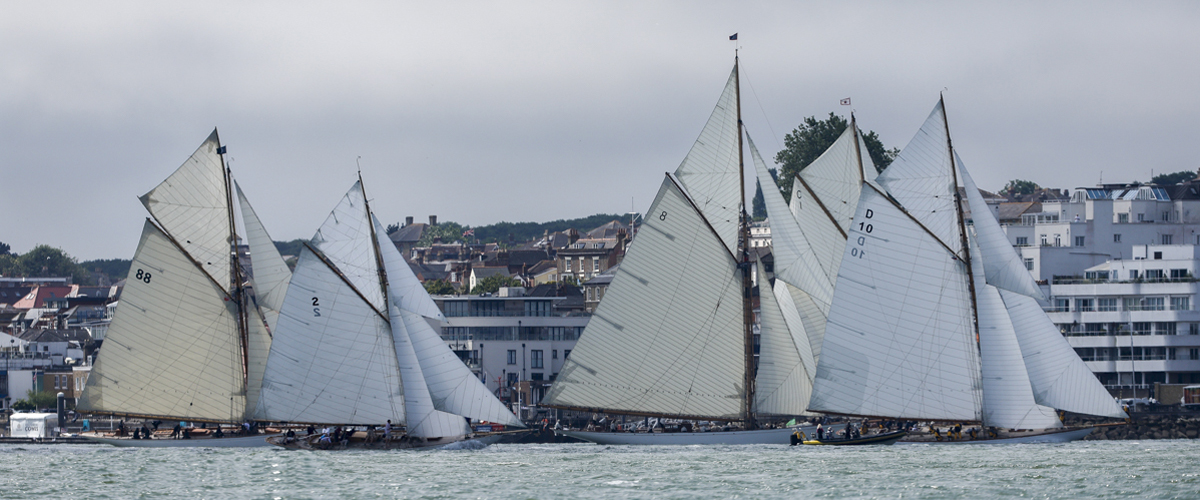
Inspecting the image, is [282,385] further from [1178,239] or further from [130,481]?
[1178,239]

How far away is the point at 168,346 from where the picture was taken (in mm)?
92875

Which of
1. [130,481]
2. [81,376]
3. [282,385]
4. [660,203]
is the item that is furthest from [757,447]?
[81,376]

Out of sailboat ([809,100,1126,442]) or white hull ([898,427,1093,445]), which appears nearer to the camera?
sailboat ([809,100,1126,442])

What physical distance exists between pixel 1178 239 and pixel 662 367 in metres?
89.6

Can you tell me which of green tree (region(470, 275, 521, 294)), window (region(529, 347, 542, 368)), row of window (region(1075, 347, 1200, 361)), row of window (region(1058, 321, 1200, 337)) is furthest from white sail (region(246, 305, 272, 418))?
green tree (region(470, 275, 521, 294))

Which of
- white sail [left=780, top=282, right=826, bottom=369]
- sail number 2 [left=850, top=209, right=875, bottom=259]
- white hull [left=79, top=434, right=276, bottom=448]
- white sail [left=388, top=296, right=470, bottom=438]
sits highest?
sail number 2 [left=850, top=209, right=875, bottom=259]

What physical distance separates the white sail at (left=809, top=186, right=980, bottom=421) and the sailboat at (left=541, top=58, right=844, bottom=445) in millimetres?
5776

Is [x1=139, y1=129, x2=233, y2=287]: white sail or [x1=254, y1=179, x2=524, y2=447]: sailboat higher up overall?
[x1=139, y1=129, x2=233, y2=287]: white sail

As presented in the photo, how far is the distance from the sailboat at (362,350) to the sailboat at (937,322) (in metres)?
16.6

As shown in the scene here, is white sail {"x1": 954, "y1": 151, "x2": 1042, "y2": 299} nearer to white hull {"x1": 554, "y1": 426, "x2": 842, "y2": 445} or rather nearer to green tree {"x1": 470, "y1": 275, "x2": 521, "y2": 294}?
white hull {"x1": 554, "y1": 426, "x2": 842, "y2": 445}

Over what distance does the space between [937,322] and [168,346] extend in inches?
1466

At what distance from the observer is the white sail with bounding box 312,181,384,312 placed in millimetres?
86750

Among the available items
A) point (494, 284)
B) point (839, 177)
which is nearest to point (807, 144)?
point (494, 284)

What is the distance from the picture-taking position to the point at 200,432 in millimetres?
97438
